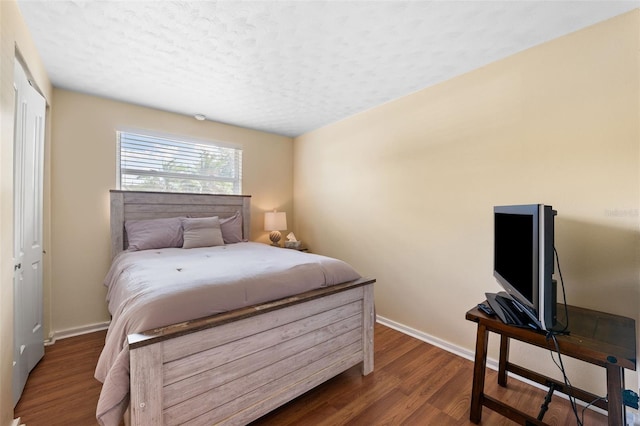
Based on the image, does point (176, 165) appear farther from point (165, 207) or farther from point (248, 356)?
→ point (248, 356)

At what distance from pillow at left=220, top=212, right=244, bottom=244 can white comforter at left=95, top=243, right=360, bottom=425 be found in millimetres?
1012

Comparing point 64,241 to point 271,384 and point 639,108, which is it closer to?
point 271,384

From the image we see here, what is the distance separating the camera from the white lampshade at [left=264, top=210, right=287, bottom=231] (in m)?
3.85

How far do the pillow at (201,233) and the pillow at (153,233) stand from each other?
0.33 ft

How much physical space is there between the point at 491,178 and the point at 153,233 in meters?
3.23

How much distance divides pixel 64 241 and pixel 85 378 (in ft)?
4.59

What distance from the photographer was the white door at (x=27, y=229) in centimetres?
170

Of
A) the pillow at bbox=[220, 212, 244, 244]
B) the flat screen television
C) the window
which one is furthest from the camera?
the pillow at bbox=[220, 212, 244, 244]

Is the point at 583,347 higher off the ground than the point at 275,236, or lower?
lower

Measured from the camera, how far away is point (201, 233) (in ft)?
9.75

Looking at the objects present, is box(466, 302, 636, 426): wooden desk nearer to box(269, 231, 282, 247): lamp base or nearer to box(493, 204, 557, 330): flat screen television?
box(493, 204, 557, 330): flat screen television

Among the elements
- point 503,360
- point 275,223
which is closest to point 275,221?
point 275,223

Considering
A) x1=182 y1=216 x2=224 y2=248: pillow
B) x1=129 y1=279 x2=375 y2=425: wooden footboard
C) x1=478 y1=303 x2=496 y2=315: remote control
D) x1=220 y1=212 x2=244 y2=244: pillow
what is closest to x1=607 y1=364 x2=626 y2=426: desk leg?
x1=478 y1=303 x2=496 y2=315: remote control

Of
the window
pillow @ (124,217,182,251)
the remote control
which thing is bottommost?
the remote control
